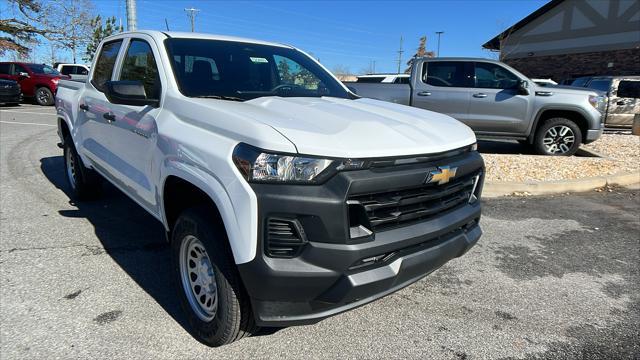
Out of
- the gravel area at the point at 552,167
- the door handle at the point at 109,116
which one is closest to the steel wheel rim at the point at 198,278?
the door handle at the point at 109,116

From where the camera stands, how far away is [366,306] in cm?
311

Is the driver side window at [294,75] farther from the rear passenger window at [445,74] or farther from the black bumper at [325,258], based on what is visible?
the rear passenger window at [445,74]

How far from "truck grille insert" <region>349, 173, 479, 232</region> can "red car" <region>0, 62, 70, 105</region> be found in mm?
21356

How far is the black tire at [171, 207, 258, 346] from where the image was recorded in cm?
229

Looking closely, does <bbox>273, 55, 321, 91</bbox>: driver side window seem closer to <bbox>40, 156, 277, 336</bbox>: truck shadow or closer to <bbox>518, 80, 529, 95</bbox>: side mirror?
<bbox>40, 156, 277, 336</bbox>: truck shadow

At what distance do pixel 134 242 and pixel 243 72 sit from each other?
196 cm

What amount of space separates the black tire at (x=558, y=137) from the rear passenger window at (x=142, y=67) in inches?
296

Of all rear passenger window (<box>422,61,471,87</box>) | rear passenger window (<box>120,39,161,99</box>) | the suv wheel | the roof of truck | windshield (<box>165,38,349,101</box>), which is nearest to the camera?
windshield (<box>165,38,349,101</box>)

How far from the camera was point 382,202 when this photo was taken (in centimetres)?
223

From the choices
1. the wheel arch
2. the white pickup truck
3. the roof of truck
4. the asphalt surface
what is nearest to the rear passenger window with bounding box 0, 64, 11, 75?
the asphalt surface

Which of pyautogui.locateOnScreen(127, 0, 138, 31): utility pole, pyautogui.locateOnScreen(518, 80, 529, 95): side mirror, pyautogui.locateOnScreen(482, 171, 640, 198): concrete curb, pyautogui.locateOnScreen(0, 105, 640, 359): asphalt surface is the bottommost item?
pyautogui.locateOnScreen(0, 105, 640, 359): asphalt surface

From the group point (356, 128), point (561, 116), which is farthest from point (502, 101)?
point (356, 128)

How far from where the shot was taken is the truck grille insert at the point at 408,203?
221 centimetres

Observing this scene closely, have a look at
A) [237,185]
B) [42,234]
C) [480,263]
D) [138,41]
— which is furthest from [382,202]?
[42,234]
